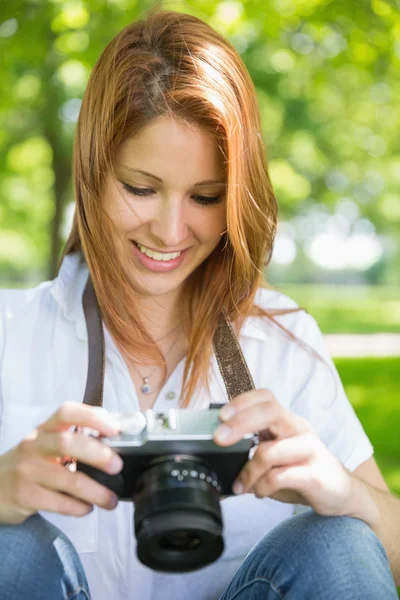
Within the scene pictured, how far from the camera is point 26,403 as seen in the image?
88.4 inches

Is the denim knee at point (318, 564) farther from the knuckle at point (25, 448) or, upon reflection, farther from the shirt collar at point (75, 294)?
the shirt collar at point (75, 294)

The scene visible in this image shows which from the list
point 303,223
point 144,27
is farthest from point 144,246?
point 303,223

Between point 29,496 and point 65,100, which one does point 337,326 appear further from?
point 29,496

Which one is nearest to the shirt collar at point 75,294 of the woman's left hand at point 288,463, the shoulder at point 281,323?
the shoulder at point 281,323

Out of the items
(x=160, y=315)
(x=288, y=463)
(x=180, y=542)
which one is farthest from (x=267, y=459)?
(x=160, y=315)

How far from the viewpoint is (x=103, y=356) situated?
87.0 inches

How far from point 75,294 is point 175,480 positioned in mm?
1001

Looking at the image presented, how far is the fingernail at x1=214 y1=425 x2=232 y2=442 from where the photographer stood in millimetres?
1589

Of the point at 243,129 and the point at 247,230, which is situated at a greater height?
the point at 243,129

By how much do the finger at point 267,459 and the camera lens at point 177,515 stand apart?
12 cm

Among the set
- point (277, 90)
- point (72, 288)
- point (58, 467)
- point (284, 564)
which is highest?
point (277, 90)

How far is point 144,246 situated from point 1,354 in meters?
0.50

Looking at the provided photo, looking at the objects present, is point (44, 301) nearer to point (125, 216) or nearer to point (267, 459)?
point (125, 216)

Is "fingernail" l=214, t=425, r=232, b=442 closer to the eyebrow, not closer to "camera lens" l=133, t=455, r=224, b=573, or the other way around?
"camera lens" l=133, t=455, r=224, b=573
